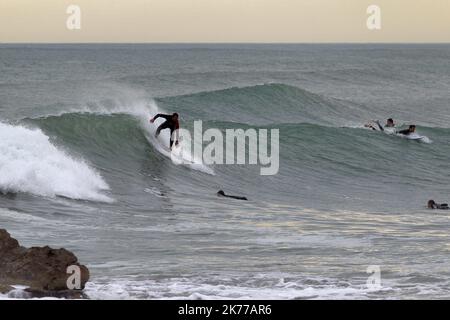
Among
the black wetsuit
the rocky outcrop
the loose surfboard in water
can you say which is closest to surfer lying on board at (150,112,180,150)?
the black wetsuit

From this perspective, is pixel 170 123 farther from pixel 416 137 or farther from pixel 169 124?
pixel 416 137

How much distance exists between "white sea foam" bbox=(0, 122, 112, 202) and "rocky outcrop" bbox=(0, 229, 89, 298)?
23.2 ft

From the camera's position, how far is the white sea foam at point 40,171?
16891 mm

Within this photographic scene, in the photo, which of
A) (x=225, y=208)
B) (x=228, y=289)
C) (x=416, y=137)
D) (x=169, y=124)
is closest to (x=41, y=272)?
(x=228, y=289)

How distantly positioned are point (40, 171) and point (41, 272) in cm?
813

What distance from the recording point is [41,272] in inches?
373

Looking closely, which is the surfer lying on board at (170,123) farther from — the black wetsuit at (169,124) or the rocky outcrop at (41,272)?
the rocky outcrop at (41,272)

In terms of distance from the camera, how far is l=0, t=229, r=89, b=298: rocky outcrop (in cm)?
941

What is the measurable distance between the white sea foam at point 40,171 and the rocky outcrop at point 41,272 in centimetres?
706

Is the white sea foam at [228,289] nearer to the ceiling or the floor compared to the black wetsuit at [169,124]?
nearer to the floor

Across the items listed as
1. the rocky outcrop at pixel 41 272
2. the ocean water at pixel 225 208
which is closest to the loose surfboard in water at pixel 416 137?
the ocean water at pixel 225 208

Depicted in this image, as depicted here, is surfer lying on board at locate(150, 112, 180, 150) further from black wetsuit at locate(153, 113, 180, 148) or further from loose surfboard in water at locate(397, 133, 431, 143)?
loose surfboard in water at locate(397, 133, 431, 143)

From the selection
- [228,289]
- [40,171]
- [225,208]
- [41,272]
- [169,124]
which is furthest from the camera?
[169,124]
